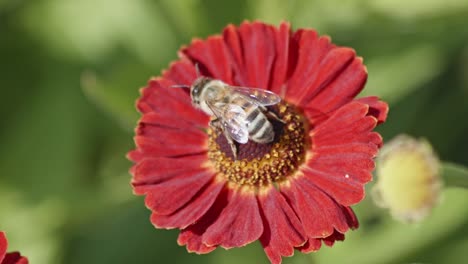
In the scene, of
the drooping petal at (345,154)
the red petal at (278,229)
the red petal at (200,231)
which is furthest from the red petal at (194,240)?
the drooping petal at (345,154)

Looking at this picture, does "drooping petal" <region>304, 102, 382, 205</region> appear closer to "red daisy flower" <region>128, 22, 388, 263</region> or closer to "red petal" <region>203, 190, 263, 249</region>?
"red daisy flower" <region>128, 22, 388, 263</region>

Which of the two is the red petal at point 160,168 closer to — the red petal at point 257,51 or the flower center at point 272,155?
the flower center at point 272,155

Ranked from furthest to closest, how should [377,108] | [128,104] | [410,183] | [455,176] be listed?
[128,104] < [410,183] < [455,176] < [377,108]

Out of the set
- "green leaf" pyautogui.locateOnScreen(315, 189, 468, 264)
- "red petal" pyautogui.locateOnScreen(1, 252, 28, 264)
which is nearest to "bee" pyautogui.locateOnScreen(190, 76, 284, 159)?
"red petal" pyautogui.locateOnScreen(1, 252, 28, 264)

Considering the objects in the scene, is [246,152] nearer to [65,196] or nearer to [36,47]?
[65,196]

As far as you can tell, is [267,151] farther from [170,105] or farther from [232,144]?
[170,105]

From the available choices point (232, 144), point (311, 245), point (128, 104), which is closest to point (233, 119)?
point (232, 144)
